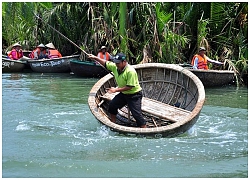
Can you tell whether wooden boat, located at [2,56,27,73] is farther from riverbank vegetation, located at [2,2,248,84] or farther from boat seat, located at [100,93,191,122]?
boat seat, located at [100,93,191,122]

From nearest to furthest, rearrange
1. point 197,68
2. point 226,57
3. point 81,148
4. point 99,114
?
point 81,148 < point 99,114 < point 197,68 < point 226,57

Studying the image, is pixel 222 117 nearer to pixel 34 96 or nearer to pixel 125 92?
pixel 125 92

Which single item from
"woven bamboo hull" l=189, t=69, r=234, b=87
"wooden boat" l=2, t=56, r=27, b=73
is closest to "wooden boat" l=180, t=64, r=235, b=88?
"woven bamboo hull" l=189, t=69, r=234, b=87

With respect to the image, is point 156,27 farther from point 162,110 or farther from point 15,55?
point 162,110

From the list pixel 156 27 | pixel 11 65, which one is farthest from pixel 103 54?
pixel 11 65

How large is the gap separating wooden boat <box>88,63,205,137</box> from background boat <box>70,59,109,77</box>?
17.2ft

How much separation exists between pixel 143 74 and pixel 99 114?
184 cm

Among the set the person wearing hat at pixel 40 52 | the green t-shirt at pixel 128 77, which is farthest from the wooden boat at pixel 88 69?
the green t-shirt at pixel 128 77

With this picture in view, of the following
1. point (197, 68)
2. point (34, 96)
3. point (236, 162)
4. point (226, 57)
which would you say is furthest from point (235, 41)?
point (236, 162)

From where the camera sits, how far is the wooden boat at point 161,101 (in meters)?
5.61

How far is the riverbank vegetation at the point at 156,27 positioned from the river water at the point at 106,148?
3696mm

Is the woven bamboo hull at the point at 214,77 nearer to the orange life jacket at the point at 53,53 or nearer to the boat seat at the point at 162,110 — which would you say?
the boat seat at the point at 162,110

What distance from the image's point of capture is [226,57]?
38.0 ft

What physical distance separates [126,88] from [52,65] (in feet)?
29.2
